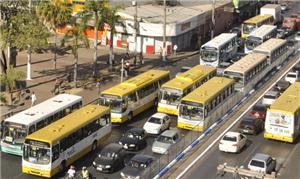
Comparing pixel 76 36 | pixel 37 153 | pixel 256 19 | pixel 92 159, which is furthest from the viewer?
pixel 256 19

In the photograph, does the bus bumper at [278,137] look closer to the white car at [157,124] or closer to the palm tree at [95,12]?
the white car at [157,124]

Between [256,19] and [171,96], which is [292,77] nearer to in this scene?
[171,96]

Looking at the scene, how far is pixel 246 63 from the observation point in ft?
211

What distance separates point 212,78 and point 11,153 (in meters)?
24.1

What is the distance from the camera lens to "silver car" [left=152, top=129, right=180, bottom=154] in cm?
4400

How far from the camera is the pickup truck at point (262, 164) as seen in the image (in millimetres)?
39691

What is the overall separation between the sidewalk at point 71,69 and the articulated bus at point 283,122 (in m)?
20.2

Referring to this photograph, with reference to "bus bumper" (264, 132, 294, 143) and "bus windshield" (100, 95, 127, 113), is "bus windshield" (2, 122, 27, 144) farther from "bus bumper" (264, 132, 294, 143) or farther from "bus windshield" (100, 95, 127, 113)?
"bus bumper" (264, 132, 294, 143)

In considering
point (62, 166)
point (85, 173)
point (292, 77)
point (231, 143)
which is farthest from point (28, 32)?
point (292, 77)

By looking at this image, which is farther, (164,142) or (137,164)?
(164,142)

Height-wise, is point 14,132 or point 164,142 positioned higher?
point 14,132

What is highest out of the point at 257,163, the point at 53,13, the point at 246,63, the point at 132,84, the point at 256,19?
the point at 53,13

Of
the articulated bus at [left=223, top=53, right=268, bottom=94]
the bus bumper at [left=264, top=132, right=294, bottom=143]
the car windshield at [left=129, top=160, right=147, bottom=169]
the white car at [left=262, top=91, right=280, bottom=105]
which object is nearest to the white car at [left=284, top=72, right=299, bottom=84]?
the articulated bus at [left=223, top=53, right=268, bottom=94]

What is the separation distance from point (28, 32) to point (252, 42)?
3665 centimetres
